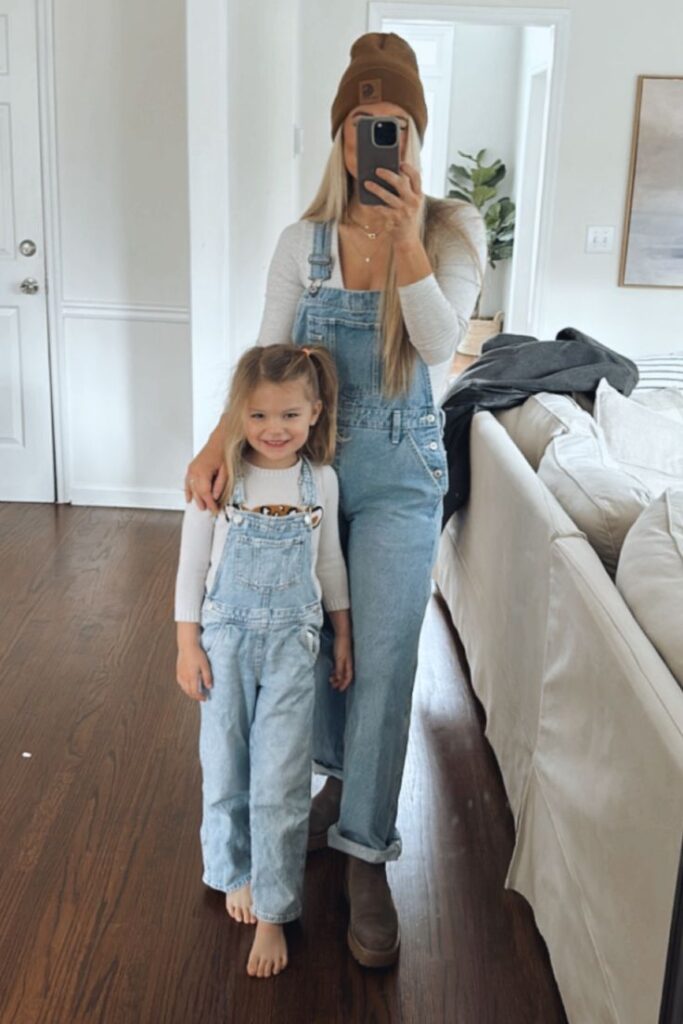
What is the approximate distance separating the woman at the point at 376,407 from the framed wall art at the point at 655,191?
327cm

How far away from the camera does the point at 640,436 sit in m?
2.85

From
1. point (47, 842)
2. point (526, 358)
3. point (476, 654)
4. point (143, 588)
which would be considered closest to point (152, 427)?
point (143, 588)

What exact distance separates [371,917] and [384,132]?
1.24m

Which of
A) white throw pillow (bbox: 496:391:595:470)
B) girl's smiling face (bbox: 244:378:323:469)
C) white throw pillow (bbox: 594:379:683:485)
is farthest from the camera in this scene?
white throw pillow (bbox: 594:379:683:485)

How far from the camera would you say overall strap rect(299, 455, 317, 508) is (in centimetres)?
166

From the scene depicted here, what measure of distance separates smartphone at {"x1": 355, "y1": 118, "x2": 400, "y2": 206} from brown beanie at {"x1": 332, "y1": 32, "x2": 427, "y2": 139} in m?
0.08

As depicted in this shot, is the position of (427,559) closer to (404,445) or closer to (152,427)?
(404,445)

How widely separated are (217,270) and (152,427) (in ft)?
3.94

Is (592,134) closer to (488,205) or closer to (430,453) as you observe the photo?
(430,453)

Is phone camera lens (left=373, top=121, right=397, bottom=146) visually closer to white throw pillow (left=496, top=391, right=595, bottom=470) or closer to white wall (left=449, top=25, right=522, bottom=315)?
white throw pillow (left=496, top=391, right=595, bottom=470)

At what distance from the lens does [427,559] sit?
5.69ft

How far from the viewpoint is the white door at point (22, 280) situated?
400cm

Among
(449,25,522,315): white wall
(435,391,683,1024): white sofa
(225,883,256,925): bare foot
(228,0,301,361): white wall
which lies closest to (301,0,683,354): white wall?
(228,0,301,361): white wall

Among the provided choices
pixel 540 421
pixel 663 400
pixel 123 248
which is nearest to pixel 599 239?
pixel 663 400
